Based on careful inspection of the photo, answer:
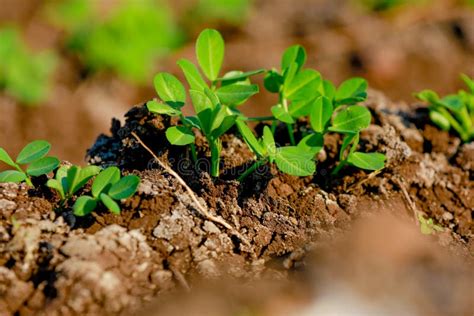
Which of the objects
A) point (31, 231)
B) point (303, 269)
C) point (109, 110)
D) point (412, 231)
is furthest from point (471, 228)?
point (109, 110)

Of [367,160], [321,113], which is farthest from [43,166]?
[367,160]

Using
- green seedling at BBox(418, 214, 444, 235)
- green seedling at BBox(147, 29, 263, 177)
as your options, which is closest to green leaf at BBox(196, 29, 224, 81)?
green seedling at BBox(147, 29, 263, 177)

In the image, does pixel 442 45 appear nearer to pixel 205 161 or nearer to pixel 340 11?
pixel 340 11

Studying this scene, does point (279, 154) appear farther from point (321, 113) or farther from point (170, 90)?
point (170, 90)

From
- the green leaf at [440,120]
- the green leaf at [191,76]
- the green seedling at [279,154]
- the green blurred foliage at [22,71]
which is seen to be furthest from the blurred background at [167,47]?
the green seedling at [279,154]

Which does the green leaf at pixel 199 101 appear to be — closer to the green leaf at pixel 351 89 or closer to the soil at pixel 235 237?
the soil at pixel 235 237

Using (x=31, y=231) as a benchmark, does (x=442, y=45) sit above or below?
below
